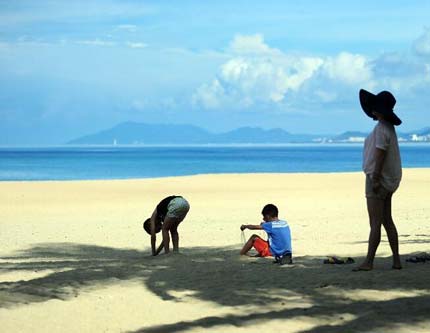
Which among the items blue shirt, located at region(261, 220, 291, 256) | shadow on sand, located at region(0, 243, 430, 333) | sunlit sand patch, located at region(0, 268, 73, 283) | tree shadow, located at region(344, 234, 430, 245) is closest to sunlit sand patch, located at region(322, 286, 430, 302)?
shadow on sand, located at region(0, 243, 430, 333)

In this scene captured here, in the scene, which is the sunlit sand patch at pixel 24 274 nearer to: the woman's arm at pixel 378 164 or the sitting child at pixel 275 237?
the sitting child at pixel 275 237

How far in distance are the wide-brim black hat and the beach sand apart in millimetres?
1601

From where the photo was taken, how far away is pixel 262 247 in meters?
10.4

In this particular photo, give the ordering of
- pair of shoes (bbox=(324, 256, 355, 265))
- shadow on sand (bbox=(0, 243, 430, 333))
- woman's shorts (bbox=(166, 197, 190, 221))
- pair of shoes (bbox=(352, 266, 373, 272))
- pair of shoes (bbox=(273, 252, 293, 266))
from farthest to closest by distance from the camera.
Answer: woman's shorts (bbox=(166, 197, 190, 221)), pair of shoes (bbox=(273, 252, 293, 266)), pair of shoes (bbox=(324, 256, 355, 265)), pair of shoes (bbox=(352, 266, 373, 272)), shadow on sand (bbox=(0, 243, 430, 333))

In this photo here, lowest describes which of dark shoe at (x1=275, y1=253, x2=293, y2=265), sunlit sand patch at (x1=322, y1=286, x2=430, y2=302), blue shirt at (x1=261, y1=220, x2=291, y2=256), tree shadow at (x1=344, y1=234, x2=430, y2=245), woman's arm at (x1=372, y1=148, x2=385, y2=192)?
sunlit sand patch at (x1=322, y1=286, x2=430, y2=302)

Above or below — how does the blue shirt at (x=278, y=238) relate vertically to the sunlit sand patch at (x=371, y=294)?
above

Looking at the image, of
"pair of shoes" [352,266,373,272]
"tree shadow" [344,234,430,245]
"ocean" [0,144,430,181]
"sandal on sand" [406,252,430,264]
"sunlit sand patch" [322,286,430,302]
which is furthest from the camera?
"ocean" [0,144,430,181]

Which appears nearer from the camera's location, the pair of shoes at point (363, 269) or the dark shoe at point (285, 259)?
the pair of shoes at point (363, 269)

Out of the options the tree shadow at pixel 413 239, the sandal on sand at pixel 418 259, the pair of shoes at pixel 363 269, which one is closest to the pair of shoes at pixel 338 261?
the sandal on sand at pixel 418 259

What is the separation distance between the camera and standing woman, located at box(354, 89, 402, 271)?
320 inches

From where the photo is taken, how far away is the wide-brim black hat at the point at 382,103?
26.8ft

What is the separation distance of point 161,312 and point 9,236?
31.1 ft

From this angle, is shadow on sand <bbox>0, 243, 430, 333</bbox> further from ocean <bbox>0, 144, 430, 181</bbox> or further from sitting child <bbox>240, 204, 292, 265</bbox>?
ocean <bbox>0, 144, 430, 181</bbox>

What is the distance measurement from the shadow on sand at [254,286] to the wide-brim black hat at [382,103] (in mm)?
1602
